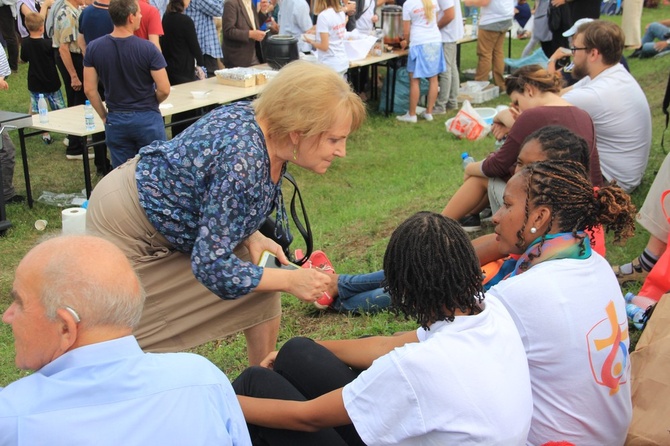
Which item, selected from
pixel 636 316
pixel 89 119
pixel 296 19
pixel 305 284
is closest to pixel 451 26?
pixel 296 19

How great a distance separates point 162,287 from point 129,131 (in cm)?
332

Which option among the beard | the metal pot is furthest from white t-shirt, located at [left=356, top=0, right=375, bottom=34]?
the beard

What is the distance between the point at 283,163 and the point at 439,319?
1.16m

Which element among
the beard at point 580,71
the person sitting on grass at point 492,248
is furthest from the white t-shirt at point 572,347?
the beard at point 580,71

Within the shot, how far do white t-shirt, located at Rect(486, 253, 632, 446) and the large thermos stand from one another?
336 inches

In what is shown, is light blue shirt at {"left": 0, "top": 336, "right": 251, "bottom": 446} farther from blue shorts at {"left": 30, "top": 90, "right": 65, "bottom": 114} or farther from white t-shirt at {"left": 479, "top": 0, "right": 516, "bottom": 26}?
white t-shirt at {"left": 479, "top": 0, "right": 516, "bottom": 26}

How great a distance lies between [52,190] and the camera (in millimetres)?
7328

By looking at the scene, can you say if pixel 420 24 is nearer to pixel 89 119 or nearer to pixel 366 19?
pixel 366 19

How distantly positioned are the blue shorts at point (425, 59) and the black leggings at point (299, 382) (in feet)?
25.1

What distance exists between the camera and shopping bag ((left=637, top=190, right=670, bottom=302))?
3.83 meters

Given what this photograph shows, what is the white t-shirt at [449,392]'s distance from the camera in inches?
75.9

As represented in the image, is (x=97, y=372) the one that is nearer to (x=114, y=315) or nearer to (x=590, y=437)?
(x=114, y=315)

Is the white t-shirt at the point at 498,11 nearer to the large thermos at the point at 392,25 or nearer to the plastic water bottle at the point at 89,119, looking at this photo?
the large thermos at the point at 392,25

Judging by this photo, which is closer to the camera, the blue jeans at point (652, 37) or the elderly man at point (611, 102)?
the elderly man at point (611, 102)
